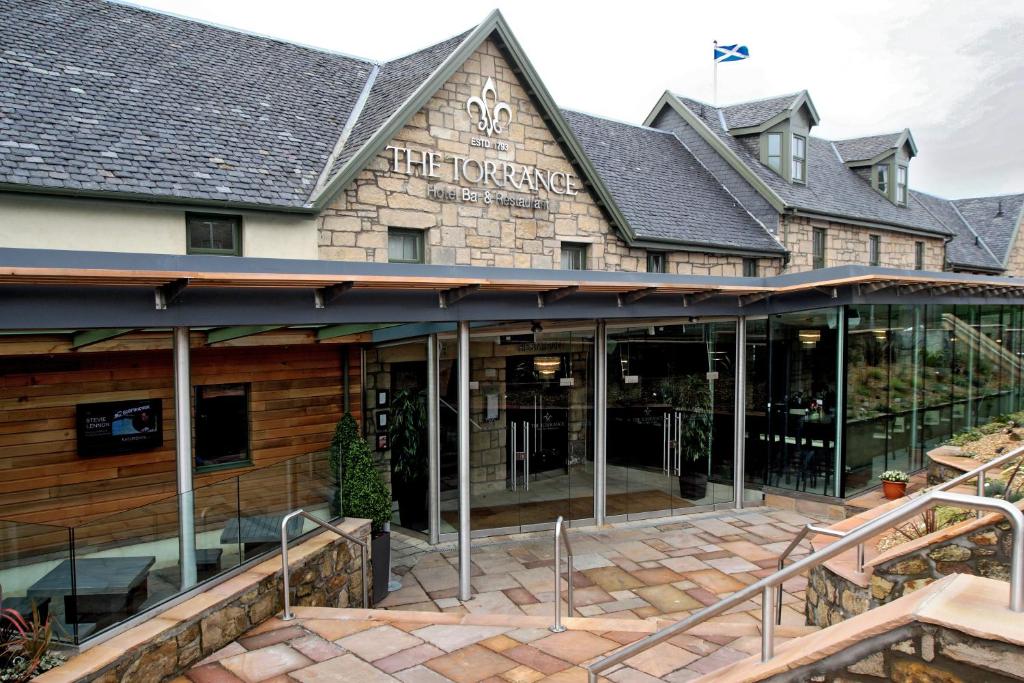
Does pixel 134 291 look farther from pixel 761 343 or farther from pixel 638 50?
pixel 638 50

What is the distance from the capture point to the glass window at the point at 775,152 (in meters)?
19.4

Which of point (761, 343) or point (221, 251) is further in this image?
point (761, 343)

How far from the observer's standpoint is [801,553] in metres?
9.66

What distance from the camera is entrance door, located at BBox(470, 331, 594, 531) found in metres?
10.4

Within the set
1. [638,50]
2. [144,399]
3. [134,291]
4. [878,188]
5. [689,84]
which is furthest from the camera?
[689,84]

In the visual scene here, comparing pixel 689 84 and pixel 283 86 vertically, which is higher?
pixel 689 84

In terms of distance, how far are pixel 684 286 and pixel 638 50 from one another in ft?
265

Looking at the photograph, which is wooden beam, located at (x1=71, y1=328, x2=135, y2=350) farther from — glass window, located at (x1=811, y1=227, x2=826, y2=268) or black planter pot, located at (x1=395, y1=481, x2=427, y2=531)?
glass window, located at (x1=811, y1=227, x2=826, y2=268)

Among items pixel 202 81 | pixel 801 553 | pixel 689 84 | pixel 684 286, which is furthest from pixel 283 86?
pixel 689 84

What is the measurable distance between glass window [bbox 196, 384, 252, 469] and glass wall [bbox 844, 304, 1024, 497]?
32.0ft

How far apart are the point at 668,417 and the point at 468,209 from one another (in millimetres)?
5073

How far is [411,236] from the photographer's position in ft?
39.7

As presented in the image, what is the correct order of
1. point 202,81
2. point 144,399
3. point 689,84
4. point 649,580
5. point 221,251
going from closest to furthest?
point 649,580 → point 144,399 → point 221,251 → point 202,81 → point 689,84

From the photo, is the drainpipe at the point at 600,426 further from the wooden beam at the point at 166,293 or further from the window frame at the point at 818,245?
the window frame at the point at 818,245
